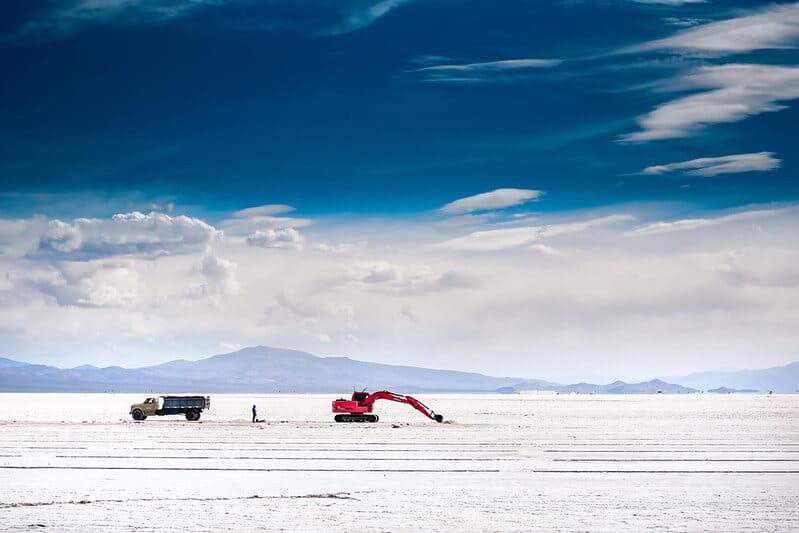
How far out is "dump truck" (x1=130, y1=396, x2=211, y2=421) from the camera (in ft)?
226

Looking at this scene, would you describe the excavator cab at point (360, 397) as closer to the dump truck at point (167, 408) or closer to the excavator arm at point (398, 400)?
the excavator arm at point (398, 400)

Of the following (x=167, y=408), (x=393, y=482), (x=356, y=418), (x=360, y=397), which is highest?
(x=360, y=397)

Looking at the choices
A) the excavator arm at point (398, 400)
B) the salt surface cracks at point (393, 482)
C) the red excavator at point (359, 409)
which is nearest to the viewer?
the salt surface cracks at point (393, 482)

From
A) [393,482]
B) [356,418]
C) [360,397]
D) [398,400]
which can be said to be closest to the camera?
[393,482]

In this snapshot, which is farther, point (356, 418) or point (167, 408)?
point (167, 408)

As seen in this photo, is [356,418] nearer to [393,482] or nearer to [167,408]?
[167,408]

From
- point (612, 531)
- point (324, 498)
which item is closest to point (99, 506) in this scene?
point (324, 498)

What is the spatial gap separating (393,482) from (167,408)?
44.6 metres

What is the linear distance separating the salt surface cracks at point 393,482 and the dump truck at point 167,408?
16.8 metres

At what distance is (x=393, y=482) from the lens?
28156mm

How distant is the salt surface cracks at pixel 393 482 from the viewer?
2066cm

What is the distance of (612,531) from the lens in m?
19.3

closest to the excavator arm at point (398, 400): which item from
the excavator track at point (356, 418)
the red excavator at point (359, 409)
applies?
the red excavator at point (359, 409)

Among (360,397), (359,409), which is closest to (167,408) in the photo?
(360,397)
